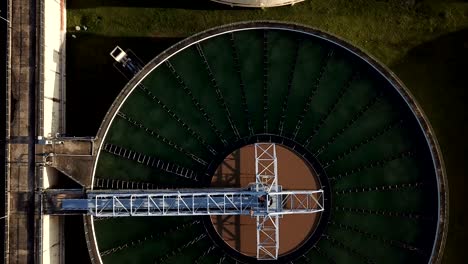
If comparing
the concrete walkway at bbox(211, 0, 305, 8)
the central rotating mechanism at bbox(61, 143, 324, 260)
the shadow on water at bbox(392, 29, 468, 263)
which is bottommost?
the central rotating mechanism at bbox(61, 143, 324, 260)

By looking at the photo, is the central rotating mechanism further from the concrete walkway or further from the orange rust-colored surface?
the concrete walkway

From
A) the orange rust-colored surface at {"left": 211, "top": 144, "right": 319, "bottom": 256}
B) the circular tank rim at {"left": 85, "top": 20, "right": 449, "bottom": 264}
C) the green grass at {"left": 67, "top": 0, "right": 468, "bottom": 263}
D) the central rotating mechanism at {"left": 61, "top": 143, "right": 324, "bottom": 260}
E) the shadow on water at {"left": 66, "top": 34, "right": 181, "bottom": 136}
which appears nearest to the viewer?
the central rotating mechanism at {"left": 61, "top": 143, "right": 324, "bottom": 260}

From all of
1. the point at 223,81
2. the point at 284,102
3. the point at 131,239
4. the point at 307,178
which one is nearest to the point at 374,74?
Answer: the point at 284,102

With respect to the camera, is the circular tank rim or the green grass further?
the green grass

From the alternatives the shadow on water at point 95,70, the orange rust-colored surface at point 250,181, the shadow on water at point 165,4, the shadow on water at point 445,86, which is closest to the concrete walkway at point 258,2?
the shadow on water at point 165,4

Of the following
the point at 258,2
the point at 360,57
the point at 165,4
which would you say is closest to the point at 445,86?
the point at 360,57

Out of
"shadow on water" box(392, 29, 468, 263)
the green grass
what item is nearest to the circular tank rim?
the green grass

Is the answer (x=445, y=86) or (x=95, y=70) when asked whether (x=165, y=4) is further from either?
(x=445, y=86)
